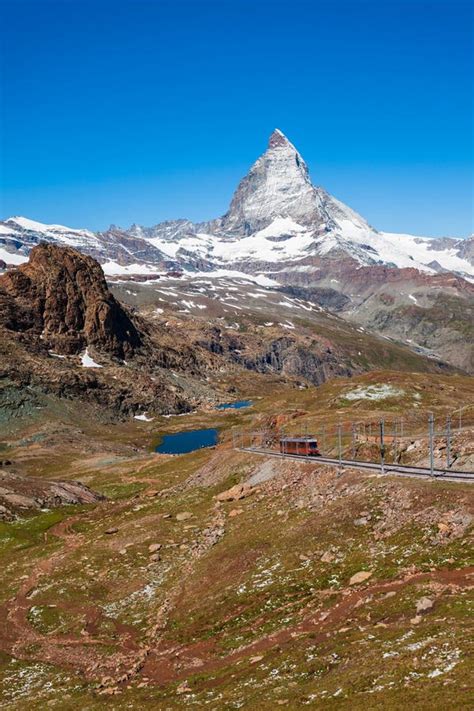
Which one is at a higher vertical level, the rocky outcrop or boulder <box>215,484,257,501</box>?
boulder <box>215,484,257,501</box>

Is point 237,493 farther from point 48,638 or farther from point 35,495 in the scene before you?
point 35,495

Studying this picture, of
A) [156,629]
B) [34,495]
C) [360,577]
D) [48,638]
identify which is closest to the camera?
[360,577]

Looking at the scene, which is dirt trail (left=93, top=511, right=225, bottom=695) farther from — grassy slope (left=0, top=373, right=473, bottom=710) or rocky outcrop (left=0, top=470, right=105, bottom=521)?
rocky outcrop (left=0, top=470, right=105, bottom=521)

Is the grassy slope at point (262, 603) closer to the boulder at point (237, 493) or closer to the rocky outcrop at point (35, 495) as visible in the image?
the boulder at point (237, 493)

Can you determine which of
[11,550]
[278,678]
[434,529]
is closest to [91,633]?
[278,678]

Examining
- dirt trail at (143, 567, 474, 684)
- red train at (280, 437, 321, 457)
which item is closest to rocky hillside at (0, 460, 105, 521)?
red train at (280, 437, 321, 457)

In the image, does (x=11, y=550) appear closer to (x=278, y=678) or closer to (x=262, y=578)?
(x=262, y=578)

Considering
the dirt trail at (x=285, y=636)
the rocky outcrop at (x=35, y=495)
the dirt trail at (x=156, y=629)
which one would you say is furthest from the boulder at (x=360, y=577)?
the rocky outcrop at (x=35, y=495)

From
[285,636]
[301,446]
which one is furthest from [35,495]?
[285,636]

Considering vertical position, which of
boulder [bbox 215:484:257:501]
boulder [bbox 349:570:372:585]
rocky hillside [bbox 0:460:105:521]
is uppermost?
boulder [bbox 349:570:372:585]
